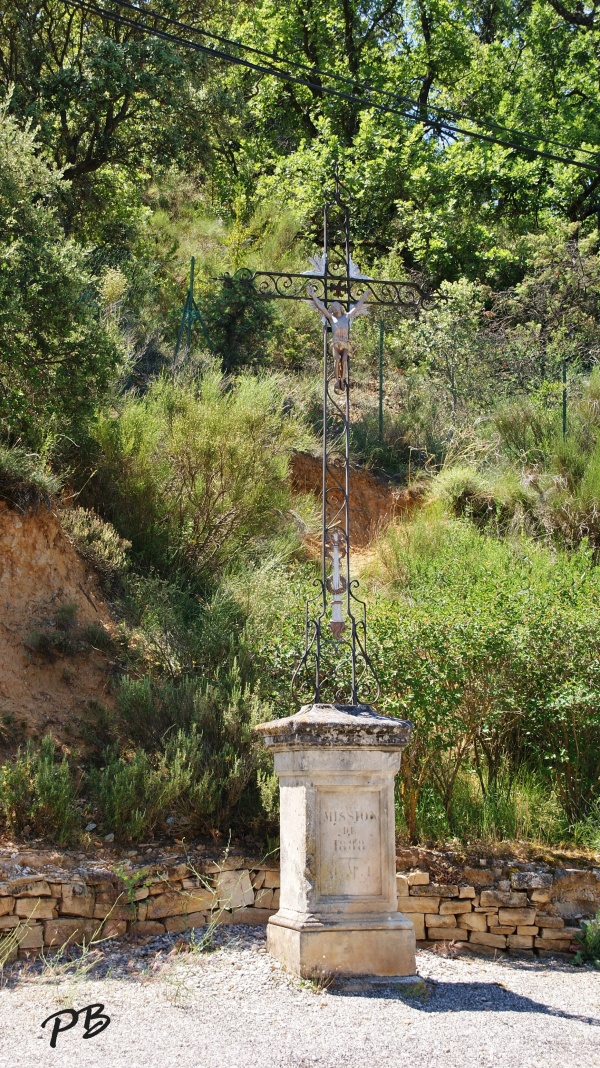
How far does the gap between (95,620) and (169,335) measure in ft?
23.3

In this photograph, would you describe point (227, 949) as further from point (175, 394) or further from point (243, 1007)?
point (175, 394)

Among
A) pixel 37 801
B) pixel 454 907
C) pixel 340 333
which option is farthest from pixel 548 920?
pixel 340 333

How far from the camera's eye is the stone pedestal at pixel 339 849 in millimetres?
5441

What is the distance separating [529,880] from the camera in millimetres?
7574

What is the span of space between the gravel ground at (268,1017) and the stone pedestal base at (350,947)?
11 centimetres

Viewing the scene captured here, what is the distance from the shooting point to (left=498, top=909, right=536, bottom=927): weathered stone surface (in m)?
7.51

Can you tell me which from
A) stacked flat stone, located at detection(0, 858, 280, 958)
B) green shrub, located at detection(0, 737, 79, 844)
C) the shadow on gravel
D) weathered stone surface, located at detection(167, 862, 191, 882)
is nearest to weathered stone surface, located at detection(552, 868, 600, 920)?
the shadow on gravel

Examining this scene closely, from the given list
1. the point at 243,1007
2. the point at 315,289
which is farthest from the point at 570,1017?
the point at 315,289

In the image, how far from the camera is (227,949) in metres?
6.32

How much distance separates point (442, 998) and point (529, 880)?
2.38 metres

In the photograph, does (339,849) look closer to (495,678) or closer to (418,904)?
(418,904)

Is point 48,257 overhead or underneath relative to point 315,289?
overhead

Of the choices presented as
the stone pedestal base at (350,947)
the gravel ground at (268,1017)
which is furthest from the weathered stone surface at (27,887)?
the stone pedestal base at (350,947)

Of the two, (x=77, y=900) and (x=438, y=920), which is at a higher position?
(x=77, y=900)
